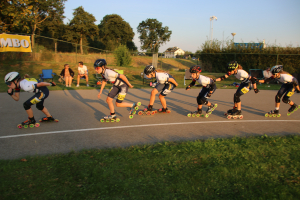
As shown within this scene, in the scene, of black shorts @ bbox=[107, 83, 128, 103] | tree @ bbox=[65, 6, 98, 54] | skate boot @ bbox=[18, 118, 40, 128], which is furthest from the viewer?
tree @ bbox=[65, 6, 98, 54]

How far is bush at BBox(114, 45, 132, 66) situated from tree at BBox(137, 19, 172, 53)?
2388 inches

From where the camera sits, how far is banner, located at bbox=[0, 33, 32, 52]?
1948 centimetres

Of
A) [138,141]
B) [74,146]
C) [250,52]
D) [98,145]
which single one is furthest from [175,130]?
[250,52]

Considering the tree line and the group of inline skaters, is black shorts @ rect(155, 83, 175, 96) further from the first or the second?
the tree line

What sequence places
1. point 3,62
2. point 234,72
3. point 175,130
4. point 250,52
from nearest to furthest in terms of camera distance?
point 175,130, point 234,72, point 3,62, point 250,52

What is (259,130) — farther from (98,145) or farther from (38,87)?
(38,87)

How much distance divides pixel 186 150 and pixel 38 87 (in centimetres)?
469

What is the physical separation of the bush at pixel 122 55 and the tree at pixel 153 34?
2388 inches

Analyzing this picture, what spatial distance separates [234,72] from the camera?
7.65 m

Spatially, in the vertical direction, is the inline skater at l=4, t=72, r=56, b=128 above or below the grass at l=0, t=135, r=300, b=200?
above

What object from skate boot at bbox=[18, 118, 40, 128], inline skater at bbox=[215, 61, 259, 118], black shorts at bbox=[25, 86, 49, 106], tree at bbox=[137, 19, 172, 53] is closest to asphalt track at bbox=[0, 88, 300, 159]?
skate boot at bbox=[18, 118, 40, 128]

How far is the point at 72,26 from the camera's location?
2039 inches

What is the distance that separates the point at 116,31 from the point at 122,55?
4744 cm

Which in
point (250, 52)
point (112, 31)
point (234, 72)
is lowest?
point (234, 72)
